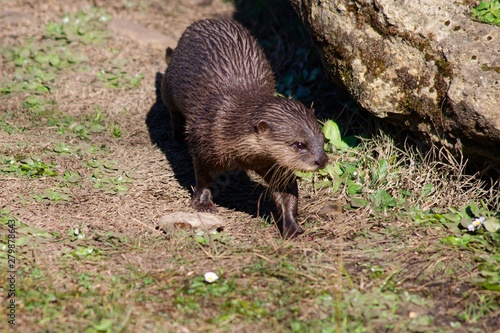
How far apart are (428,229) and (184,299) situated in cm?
171

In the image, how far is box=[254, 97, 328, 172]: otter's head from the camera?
4301 mm

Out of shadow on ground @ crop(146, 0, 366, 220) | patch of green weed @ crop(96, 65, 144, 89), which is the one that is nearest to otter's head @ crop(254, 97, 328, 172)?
shadow on ground @ crop(146, 0, 366, 220)

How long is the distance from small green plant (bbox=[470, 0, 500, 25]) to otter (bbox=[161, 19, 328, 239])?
129cm

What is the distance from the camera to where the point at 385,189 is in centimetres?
497

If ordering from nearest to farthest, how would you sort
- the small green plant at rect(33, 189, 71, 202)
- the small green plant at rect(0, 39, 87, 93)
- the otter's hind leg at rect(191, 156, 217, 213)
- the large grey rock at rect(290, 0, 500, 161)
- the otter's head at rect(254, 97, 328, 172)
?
the otter's head at rect(254, 97, 328, 172), the large grey rock at rect(290, 0, 500, 161), the small green plant at rect(33, 189, 71, 202), the otter's hind leg at rect(191, 156, 217, 213), the small green plant at rect(0, 39, 87, 93)

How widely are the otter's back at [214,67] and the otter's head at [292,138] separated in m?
0.53

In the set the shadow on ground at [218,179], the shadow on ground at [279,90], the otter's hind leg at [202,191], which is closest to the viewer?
the otter's hind leg at [202,191]

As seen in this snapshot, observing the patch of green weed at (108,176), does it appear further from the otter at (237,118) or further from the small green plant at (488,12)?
the small green plant at (488,12)

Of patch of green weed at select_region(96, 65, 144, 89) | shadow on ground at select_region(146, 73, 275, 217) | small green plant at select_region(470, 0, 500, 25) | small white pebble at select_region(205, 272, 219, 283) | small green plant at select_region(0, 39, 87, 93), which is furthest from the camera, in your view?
patch of green weed at select_region(96, 65, 144, 89)

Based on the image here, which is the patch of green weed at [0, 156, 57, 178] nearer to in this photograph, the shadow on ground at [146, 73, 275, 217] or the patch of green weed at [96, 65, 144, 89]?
the shadow on ground at [146, 73, 275, 217]

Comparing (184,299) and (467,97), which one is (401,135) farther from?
(184,299)

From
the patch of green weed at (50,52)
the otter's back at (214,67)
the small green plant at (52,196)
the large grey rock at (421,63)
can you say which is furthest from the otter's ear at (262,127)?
the patch of green weed at (50,52)

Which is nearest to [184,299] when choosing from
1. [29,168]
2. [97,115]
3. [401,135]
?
[29,168]

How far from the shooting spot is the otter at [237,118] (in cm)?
434
